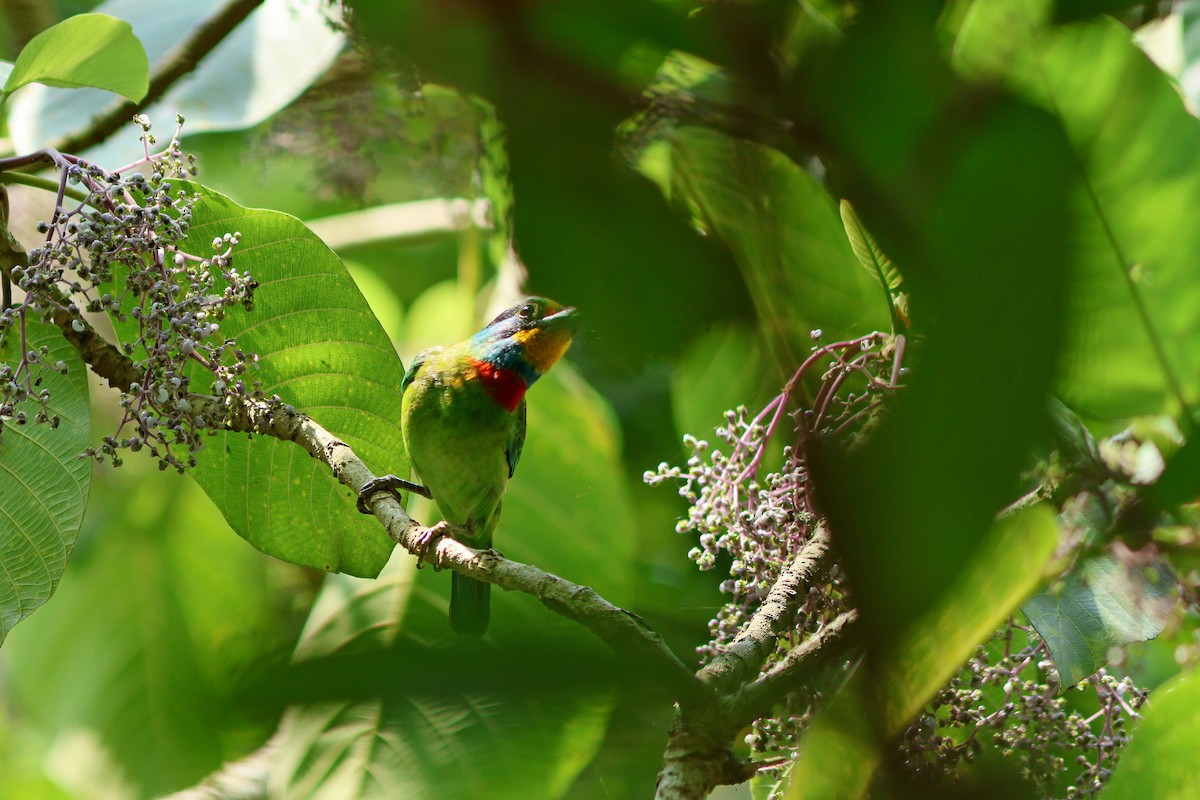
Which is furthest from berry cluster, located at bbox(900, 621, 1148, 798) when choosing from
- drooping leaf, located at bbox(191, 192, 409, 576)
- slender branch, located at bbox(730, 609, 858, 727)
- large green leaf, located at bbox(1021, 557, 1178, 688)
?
drooping leaf, located at bbox(191, 192, 409, 576)

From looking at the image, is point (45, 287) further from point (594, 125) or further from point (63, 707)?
point (63, 707)

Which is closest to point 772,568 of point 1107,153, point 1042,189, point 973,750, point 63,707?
point 973,750

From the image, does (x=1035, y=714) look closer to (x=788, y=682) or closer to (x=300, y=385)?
(x=788, y=682)

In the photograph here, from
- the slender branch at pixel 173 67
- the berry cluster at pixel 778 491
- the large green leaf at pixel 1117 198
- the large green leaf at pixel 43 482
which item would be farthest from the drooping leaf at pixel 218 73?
the large green leaf at pixel 1117 198

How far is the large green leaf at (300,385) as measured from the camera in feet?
5.29

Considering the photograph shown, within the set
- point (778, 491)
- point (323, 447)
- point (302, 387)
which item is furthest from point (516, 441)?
point (778, 491)

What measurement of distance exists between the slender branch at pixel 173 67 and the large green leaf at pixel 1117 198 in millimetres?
2061

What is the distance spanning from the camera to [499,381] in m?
2.35

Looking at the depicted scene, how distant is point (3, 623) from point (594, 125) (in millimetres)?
1374

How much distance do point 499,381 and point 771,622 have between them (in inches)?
64.3

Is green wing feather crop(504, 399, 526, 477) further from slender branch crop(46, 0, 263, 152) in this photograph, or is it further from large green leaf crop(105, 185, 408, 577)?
slender branch crop(46, 0, 263, 152)

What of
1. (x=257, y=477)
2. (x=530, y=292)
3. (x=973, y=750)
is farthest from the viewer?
(x=257, y=477)

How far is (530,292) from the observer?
387 mm

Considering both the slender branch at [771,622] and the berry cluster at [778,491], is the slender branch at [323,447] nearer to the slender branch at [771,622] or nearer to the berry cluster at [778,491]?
the berry cluster at [778,491]
